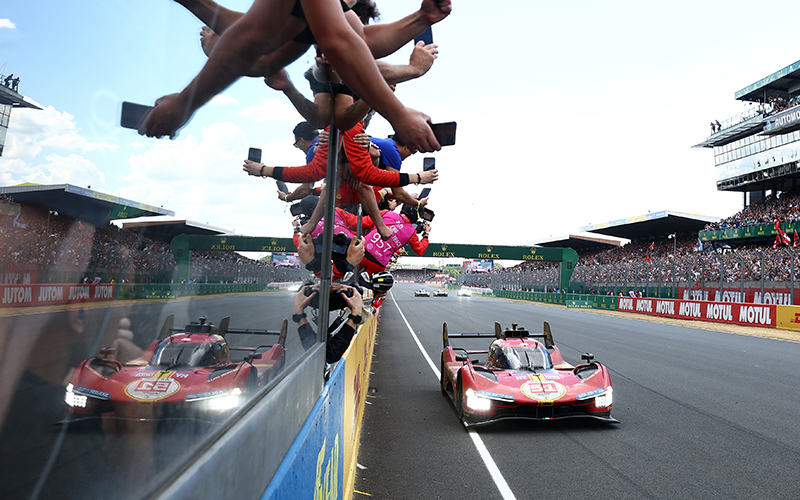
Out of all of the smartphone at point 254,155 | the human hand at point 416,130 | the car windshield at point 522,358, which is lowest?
the car windshield at point 522,358

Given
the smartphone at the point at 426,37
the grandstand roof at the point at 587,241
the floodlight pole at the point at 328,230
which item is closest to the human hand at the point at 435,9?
the smartphone at the point at 426,37

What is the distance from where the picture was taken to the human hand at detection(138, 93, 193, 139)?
33.8 inches

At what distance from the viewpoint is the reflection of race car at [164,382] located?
2.20 feet

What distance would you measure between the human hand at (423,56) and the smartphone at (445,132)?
0.41 metres

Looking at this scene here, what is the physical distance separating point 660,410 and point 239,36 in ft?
24.5

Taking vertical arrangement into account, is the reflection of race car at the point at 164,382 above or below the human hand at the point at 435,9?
below

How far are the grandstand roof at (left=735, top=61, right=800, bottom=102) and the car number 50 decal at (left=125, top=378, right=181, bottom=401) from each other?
47026mm

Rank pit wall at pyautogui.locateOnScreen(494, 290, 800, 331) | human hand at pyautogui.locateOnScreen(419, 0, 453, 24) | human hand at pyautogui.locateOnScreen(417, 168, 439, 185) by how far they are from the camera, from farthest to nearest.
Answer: pit wall at pyautogui.locateOnScreen(494, 290, 800, 331), human hand at pyautogui.locateOnScreen(417, 168, 439, 185), human hand at pyautogui.locateOnScreen(419, 0, 453, 24)

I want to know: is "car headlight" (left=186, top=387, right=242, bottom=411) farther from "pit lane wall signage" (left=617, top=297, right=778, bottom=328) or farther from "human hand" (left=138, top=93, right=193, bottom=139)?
"pit lane wall signage" (left=617, top=297, right=778, bottom=328)

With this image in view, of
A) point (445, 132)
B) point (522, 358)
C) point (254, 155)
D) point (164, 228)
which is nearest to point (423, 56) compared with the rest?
point (445, 132)

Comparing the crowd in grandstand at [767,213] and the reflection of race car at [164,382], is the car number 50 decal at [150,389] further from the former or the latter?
the crowd in grandstand at [767,213]

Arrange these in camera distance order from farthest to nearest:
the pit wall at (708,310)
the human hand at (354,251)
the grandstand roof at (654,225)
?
the grandstand roof at (654,225) < the pit wall at (708,310) < the human hand at (354,251)

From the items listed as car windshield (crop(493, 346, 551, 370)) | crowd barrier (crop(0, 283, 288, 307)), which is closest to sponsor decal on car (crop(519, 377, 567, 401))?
car windshield (crop(493, 346, 551, 370))

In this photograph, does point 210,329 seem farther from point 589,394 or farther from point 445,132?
point 589,394
